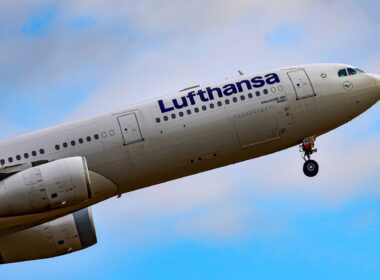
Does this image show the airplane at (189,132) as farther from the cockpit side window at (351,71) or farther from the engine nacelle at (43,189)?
the engine nacelle at (43,189)

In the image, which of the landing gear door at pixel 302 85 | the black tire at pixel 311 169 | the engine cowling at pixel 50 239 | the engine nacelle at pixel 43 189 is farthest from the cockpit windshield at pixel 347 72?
the engine cowling at pixel 50 239

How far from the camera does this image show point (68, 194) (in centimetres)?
5453

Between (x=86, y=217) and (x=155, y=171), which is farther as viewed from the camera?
(x=86, y=217)

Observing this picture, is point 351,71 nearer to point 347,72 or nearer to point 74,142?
point 347,72

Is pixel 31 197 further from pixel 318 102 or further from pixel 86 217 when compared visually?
pixel 318 102

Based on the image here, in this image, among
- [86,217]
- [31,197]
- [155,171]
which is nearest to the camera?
[31,197]

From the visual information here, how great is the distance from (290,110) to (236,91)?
298 centimetres

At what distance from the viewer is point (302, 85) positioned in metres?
58.8

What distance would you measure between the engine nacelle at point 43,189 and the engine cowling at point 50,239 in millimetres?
7217

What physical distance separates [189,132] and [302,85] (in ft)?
21.6

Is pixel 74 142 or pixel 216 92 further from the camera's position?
pixel 216 92

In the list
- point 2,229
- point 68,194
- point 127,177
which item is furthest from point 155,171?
point 2,229

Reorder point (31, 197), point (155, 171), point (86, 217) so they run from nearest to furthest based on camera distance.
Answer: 1. point (31, 197)
2. point (155, 171)
3. point (86, 217)

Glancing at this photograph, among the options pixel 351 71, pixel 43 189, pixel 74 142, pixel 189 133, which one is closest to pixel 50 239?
pixel 74 142
